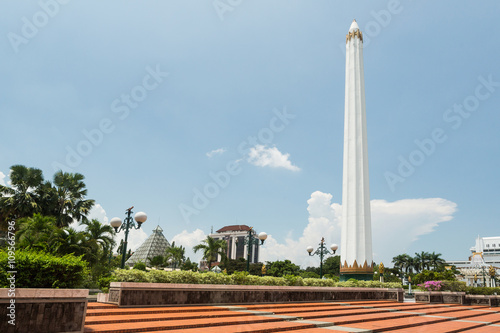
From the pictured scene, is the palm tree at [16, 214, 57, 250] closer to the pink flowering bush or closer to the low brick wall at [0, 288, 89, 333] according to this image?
the low brick wall at [0, 288, 89, 333]

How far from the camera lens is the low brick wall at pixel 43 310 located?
5.67m

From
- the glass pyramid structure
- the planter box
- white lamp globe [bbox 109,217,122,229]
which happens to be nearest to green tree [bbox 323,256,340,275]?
the glass pyramid structure

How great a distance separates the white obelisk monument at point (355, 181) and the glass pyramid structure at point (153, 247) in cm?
7172

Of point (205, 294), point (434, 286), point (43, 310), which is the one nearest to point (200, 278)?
point (205, 294)

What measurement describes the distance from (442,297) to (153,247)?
82266 millimetres

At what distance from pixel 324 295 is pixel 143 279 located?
9955mm

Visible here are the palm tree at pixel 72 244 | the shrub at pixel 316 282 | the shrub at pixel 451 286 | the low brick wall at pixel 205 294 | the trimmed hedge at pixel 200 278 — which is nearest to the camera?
the low brick wall at pixel 205 294

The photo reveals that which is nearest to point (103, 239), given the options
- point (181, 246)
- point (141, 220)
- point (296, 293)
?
point (141, 220)

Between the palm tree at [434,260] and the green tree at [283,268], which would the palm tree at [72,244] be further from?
the palm tree at [434,260]

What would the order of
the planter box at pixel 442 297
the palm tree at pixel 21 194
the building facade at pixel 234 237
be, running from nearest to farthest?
1. the planter box at pixel 442 297
2. the palm tree at pixel 21 194
3. the building facade at pixel 234 237

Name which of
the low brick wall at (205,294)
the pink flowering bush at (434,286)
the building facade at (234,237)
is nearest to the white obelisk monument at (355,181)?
the pink flowering bush at (434,286)

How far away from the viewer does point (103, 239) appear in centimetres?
2662

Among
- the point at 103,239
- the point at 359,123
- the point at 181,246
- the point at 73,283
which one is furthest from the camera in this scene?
the point at 181,246

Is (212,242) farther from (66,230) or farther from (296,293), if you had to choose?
(296,293)
